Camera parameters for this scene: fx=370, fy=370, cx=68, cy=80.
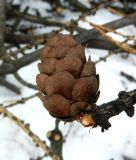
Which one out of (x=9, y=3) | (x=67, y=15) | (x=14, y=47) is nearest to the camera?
(x=14, y=47)

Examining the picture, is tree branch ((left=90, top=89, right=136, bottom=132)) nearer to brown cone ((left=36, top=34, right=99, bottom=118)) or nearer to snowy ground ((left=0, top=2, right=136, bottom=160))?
brown cone ((left=36, top=34, right=99, bottom=118))

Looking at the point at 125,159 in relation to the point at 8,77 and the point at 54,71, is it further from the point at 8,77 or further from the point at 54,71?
the point at 54,71

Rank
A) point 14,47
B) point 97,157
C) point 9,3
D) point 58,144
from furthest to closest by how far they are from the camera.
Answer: point 9,3 < point 14,47 < point 97,157 < point 58,144

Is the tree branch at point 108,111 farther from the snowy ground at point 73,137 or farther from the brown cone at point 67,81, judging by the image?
the snowy ground at point 73,137

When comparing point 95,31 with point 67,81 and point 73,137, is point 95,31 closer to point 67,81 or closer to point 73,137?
point 73,137

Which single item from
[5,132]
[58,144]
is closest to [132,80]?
[5,132]

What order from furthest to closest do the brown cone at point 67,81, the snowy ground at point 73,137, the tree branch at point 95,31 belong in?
the snowy ground at point 73,137
the tree branch at point 95,31
the brown cone at point 67,81

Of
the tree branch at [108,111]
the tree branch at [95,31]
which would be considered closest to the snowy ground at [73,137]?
the tree branch at [95,31]

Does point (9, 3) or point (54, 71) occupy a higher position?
point (54, 71)

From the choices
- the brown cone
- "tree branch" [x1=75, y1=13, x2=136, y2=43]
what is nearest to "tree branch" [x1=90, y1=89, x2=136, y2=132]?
the brown cone
